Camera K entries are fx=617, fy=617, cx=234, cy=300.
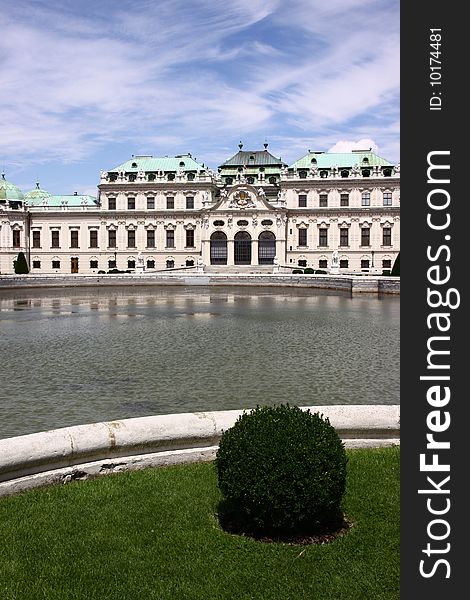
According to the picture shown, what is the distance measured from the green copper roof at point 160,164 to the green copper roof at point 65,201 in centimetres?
575

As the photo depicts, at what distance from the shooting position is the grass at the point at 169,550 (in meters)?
5.12

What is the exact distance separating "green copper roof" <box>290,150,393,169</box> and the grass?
2970 inches

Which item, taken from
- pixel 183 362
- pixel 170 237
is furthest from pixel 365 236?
pixel 183 362

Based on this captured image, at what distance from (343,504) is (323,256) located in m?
73.5

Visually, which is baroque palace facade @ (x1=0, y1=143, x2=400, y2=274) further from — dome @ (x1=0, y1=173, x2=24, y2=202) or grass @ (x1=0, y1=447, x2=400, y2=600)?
grass @ (x1=0, y1=447, x2=400, y2=600)

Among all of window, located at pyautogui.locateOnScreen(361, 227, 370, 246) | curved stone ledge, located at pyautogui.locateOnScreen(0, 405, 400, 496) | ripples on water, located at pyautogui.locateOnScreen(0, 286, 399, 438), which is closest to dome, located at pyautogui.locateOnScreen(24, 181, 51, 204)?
window, located at pyautogui.locateOnScreen(361, 227, 370, 246)

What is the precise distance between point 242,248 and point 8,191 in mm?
33350

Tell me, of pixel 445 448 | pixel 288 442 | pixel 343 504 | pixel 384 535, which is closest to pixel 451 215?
pixel 445 448

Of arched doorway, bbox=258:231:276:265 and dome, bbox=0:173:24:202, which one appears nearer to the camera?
arched doorway, bbox=258:231:276:265

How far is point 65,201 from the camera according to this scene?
84938 millimetres

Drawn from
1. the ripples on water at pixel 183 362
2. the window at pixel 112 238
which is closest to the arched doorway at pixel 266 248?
the window at pixel 112 238

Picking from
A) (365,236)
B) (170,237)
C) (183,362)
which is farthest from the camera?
(170,237)

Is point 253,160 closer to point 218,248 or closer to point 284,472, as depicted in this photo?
point 218,248

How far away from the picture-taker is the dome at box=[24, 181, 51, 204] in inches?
3437
